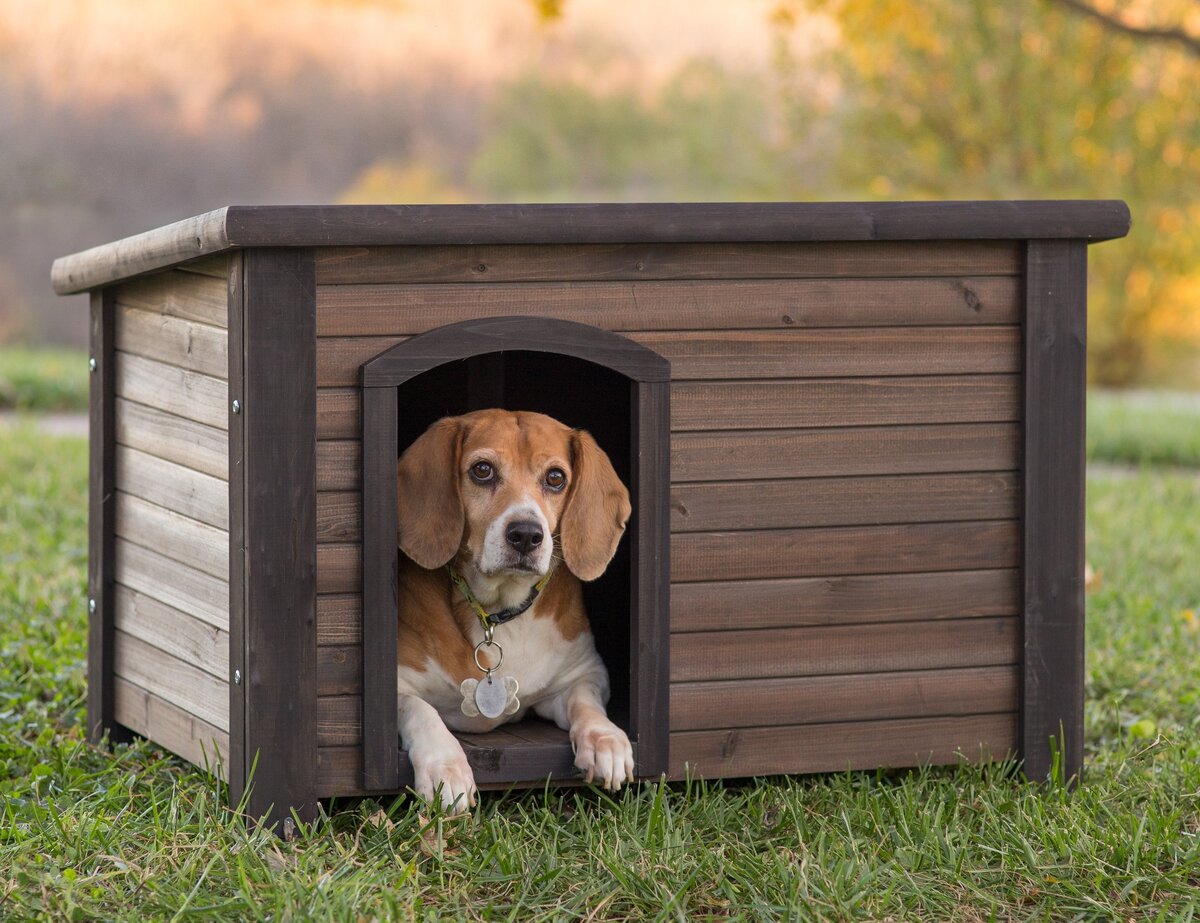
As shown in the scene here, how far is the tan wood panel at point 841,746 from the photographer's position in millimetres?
3768

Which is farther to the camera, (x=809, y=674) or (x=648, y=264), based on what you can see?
(x=809, y=674)

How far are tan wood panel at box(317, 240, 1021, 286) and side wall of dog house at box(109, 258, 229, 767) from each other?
405 mm

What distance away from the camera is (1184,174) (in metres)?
16.9

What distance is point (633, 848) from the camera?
10.7ft

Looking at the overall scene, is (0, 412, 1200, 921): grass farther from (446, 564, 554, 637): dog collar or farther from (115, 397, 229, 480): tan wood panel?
(115, 397, 229, 480): tan wood panel

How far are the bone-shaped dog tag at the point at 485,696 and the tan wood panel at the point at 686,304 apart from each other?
3.08 ft

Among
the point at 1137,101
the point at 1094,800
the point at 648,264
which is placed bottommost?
the point at 1094,800

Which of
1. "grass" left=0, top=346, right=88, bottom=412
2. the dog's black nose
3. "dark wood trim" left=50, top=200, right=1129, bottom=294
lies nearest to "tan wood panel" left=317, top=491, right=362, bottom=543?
the dog's black nose

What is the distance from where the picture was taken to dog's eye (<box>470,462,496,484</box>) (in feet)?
12.0

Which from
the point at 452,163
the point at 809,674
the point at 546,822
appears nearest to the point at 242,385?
the point at 546,822

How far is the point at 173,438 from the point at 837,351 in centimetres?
178

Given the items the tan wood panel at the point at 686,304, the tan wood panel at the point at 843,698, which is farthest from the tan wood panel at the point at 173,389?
the tan wood panel at the point at 843,698

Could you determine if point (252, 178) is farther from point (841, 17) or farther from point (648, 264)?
point (648, 264)

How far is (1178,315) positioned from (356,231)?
1900cm
